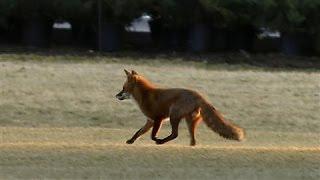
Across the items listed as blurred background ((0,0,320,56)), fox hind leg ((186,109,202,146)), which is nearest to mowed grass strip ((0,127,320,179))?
fox hind leg ((186,109,202,146))

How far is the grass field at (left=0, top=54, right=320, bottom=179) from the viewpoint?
9.57m

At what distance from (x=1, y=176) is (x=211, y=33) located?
1734cm

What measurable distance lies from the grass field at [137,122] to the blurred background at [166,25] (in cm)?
166

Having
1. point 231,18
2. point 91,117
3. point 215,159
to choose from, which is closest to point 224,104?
point 91,117

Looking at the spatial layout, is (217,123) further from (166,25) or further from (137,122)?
(166,25)

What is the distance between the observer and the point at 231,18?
24.5m

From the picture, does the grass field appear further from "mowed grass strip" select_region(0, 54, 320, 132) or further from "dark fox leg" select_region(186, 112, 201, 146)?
"dark fox leg" select_region(186, 112, 201, 146)

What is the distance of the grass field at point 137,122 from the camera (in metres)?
9.57

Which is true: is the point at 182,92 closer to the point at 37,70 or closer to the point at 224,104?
the point at 224,104

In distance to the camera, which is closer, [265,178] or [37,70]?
[265,178]

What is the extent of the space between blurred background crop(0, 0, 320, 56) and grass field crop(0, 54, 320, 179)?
65.3 inches

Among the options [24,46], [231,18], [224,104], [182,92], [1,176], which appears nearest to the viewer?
[1,176]

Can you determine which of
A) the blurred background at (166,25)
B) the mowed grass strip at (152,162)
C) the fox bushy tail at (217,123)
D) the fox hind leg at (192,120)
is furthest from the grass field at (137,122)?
the blurred background at (166,25)

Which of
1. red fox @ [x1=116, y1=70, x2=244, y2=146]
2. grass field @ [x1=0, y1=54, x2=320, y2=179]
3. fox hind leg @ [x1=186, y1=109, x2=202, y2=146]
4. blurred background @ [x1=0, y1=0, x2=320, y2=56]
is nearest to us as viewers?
grass field @ [x1=0, y1=54, x2=320, y2=179]
